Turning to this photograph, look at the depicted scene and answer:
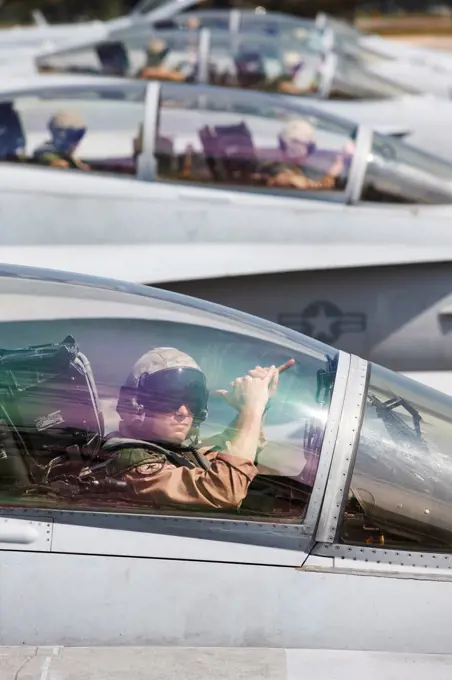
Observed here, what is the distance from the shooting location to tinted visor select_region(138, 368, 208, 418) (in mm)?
3195

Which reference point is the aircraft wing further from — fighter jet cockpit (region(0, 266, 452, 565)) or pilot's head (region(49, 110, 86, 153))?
fighter jet cockpit (region(0, 266, 452, 565))

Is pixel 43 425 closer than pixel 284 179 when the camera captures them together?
Yes

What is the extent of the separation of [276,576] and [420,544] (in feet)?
1.61

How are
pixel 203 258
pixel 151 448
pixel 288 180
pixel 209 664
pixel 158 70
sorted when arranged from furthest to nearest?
pixel 158 70 → pixel 288 180 → pixel 203 258 → pixel 151 448 → pixel 209 664

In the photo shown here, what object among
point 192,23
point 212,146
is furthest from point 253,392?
point 192,23

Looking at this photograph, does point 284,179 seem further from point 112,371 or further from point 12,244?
point 112,371

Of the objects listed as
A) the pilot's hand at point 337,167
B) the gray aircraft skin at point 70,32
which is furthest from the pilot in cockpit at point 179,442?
the gray aircraft skin at point 70,32

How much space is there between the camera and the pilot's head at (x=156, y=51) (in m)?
11.4

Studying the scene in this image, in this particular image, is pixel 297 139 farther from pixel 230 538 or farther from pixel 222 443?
pixel 230 538

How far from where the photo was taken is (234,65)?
11367 millimetres

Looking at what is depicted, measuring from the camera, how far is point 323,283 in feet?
18.7

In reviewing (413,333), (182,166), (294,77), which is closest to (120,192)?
(182,166)

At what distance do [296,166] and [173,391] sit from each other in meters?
3.57

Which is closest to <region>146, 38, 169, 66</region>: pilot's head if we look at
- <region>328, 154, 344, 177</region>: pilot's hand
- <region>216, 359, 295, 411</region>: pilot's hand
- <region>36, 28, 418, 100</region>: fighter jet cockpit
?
<region>36, 28, 418, 100</region>: fighter jet cockpit
